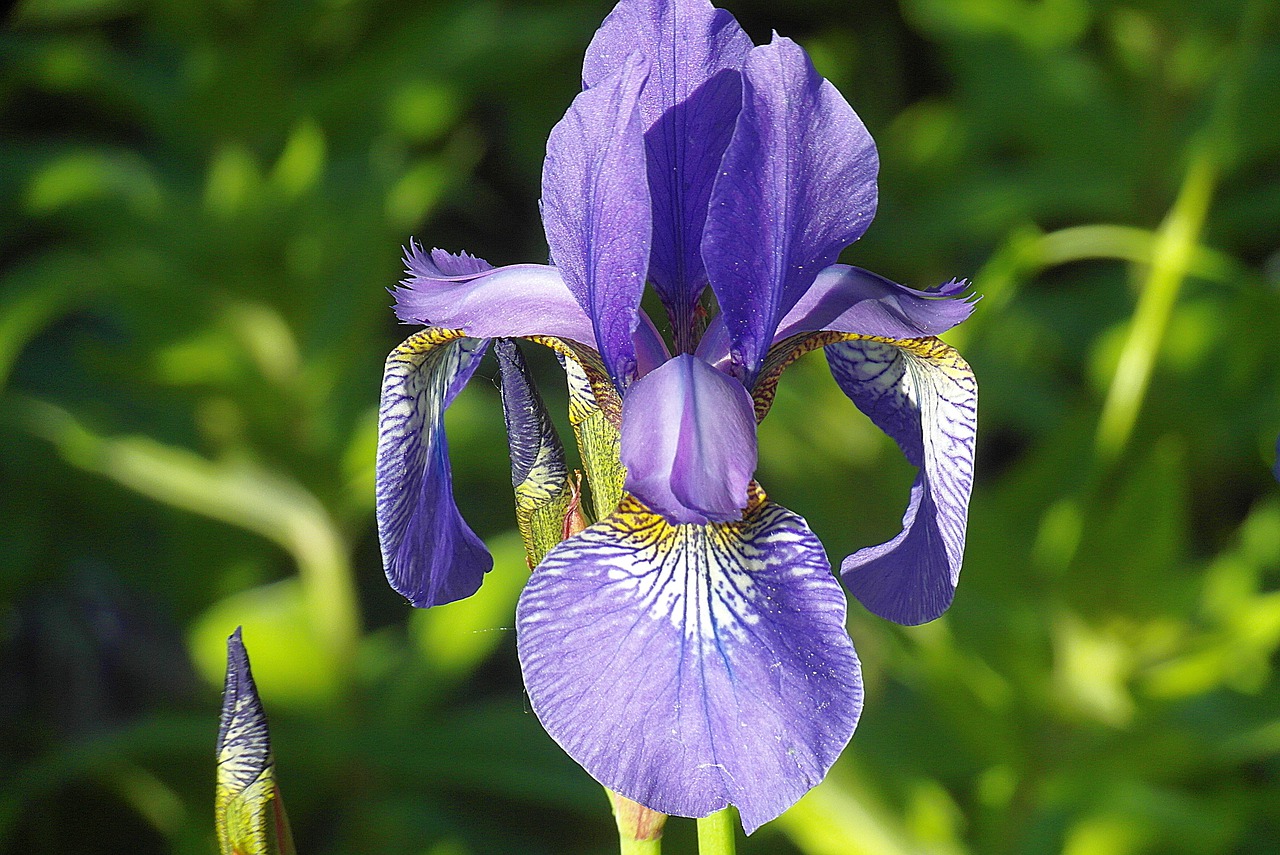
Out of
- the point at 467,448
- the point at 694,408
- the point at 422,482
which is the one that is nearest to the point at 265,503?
the point at 467,448

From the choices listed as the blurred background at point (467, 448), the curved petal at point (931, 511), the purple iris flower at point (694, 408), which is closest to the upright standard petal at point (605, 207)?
the purple iris flower at point (694, 408)

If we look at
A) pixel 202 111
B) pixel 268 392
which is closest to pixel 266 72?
pixel 202 111

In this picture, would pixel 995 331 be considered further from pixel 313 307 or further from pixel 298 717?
pixel 298 717

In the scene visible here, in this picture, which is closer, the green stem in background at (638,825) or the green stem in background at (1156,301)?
the green stem in background at (638,825)

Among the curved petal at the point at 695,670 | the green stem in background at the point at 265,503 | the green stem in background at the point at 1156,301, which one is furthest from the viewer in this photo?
the green stem in background at the point at 265,503

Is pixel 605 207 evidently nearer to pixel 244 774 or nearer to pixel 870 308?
pixel 870 308

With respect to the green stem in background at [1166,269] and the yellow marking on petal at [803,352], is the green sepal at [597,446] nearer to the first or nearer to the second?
the yellow marking on petal at [803,352]

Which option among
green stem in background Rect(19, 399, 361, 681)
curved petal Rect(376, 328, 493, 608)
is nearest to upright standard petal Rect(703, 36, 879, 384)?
curved petal Rect(376, 328, 493, 608)
